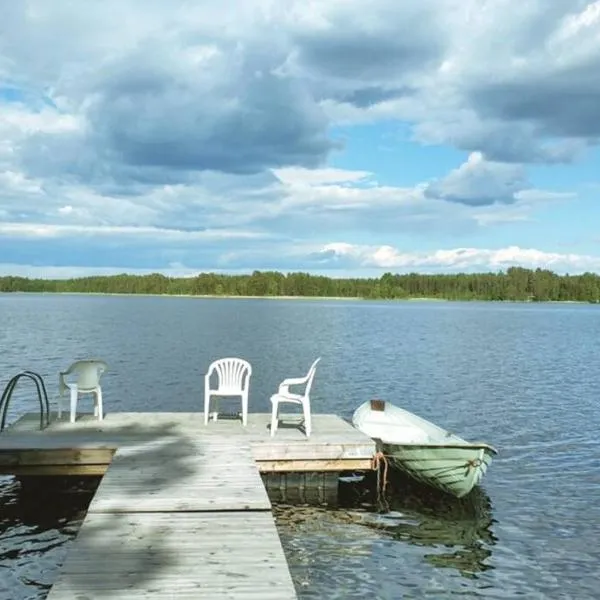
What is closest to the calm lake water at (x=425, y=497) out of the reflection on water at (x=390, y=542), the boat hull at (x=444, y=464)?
the reflection on water at (x=390, y=542)

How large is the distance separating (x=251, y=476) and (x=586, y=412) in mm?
13461

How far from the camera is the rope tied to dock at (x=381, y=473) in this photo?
10258 millimetres

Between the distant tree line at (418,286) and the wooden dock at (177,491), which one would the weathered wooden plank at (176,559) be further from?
the distant tree line at (418,286)

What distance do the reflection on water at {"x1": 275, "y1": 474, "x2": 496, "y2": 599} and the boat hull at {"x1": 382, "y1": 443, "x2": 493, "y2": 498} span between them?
0.39 m

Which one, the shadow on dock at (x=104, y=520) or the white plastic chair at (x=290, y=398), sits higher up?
the white plastic chair at (x=290, y=398)

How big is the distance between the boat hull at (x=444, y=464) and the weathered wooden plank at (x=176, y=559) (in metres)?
3.68

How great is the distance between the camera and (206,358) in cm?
3145

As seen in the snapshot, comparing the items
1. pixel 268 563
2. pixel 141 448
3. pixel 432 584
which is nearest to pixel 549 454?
pixel 432 584

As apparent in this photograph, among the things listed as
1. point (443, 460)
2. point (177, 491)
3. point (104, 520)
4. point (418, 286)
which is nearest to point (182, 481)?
point (177, 491)

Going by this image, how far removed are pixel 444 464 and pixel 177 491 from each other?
3.94 metres

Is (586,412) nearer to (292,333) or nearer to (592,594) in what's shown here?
(592,594)

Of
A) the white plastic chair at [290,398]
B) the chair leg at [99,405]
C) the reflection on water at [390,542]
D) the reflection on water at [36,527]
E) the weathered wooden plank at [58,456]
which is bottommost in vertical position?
the reflection on water at [36,527]

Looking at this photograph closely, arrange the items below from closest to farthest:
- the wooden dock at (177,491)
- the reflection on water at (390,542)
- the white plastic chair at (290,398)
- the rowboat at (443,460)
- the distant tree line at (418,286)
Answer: the wooden dock at (177,491) → the reflection on water at (390,542) → the rowboat at (443,460) → the white plastic chair at (290,398) → the distant tree line at (418,286)

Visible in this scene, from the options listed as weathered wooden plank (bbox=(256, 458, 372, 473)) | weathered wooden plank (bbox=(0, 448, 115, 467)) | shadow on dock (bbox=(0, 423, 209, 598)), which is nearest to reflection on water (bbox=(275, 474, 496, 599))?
weathered wooden plank (bbox=(256, 458, 372, 473))
